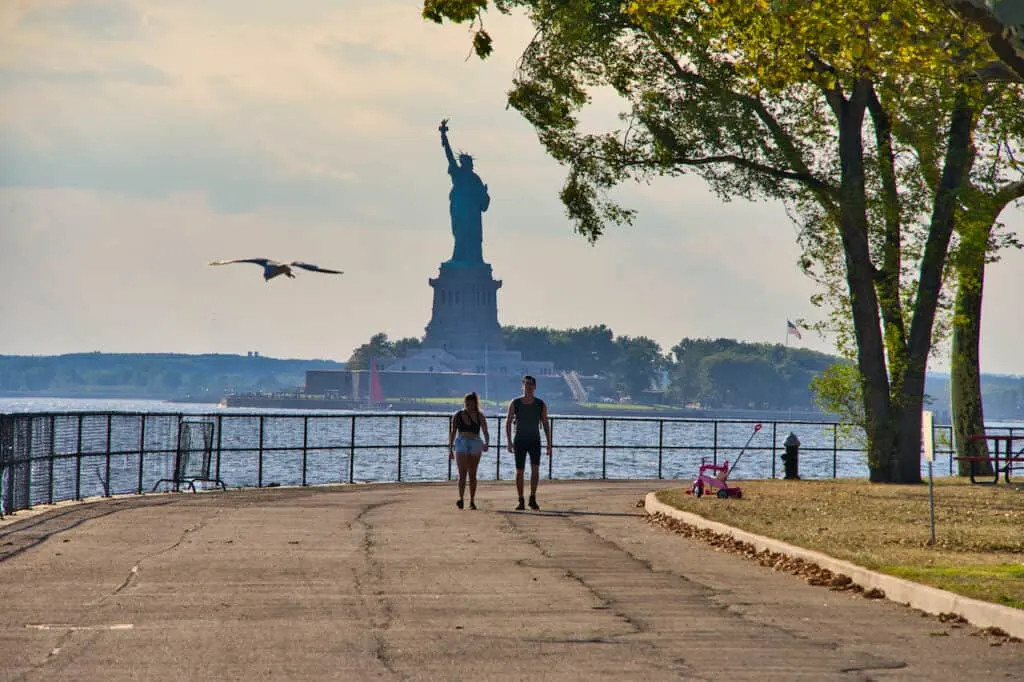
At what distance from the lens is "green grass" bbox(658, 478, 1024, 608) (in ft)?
45.7

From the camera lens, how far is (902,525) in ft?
65.8

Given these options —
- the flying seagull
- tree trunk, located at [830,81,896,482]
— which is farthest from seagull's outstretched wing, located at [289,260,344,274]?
tree trunk, located at [830,81,896,482]

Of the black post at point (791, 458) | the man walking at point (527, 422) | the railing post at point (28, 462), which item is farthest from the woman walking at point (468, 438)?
the black post at point (791, 458)

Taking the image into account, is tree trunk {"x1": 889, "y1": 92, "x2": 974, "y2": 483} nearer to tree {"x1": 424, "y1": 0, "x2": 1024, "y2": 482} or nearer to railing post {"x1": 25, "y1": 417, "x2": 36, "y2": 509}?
tree {"x1": 424, "y1": 0, "x2": 1024, "y2": 482}

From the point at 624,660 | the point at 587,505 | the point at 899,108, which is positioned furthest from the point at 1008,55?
the point at 899,108

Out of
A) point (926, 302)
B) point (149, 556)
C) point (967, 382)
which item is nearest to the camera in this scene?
point (149, 556)

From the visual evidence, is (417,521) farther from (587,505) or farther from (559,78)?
(559,78)

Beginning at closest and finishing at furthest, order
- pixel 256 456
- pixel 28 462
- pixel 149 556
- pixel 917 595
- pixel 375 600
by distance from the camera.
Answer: pixel 375 600, pixel 917 595, pixel 149 556, pixel 28 462, pixel 256 456

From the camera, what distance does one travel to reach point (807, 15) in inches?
752

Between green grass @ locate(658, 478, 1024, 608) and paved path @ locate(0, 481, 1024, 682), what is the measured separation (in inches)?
34.5

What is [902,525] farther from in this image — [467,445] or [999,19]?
[999,19]

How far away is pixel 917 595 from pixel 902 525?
25.5ft

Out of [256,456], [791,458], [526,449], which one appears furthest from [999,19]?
[256,456]

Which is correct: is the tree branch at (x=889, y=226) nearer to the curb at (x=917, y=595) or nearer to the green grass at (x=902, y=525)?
Result: the green grass at (x=902, y=525)
